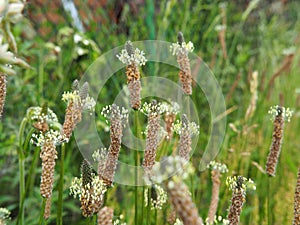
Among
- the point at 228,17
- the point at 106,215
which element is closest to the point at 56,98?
the point at 106,215

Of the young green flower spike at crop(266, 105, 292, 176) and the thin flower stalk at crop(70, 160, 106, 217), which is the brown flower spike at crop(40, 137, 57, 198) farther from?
the young green flower spike at crop(266, 105, 292, 176)

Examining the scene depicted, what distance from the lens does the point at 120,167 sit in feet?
5.43

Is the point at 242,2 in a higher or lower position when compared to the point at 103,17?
higher

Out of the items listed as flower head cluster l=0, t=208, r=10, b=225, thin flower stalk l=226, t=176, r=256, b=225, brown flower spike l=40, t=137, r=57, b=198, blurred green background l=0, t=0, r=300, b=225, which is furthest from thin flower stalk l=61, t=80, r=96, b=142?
blurred green background l=0, t=0, r=300, b=225

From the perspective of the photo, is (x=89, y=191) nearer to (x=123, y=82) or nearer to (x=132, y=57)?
(x=132, y=57)

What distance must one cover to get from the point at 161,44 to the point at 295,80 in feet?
4.56

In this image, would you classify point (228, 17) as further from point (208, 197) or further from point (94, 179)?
point (94, 179)

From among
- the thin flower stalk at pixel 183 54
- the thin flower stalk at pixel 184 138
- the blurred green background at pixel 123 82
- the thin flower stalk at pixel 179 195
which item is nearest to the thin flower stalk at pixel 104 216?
the thin flower stalk at pixel 179 195

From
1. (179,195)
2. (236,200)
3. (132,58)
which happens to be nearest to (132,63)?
(132,58)

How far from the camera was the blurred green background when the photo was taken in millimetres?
1635

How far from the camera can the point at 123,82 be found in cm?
211

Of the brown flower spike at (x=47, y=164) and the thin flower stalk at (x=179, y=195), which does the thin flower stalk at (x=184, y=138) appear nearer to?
the brown flower spike at (x=47, y=164)

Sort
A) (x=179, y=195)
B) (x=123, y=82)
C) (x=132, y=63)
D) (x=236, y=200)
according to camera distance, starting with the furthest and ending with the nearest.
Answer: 1. (x=123, y=82)
2. (x=132, y=63)
3. (x=236, y=200)
4. (x=179, y=195)

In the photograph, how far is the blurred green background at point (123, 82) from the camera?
1635mm
